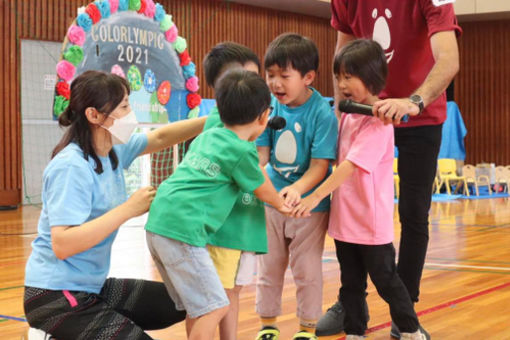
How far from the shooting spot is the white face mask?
213 centimetres

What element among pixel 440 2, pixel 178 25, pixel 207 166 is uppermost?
pixel 178 25

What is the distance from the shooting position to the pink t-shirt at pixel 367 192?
7.76 feet

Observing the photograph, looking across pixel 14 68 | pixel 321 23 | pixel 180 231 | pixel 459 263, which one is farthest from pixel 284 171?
pixel 321 23

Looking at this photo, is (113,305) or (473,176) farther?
(473,176)

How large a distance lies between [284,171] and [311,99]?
10.9 inches

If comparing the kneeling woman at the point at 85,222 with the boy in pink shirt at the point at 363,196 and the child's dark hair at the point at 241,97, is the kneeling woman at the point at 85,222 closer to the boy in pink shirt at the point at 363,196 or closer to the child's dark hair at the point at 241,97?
the child's dark hair at the point at 241,97

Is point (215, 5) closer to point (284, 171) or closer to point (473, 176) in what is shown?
point (473, 176)

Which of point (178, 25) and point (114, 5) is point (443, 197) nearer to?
point (178, 25)

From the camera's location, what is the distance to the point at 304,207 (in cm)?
222

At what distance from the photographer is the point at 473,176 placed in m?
12.7

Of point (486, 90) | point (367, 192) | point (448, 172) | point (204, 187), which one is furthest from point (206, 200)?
point (486, 90)

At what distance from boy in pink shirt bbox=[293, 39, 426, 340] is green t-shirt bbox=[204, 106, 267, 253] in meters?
0.23

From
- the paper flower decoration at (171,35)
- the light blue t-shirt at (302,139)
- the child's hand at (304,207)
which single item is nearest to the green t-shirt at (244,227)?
the child's hand at (304,207)

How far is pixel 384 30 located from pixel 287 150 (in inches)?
27.2
